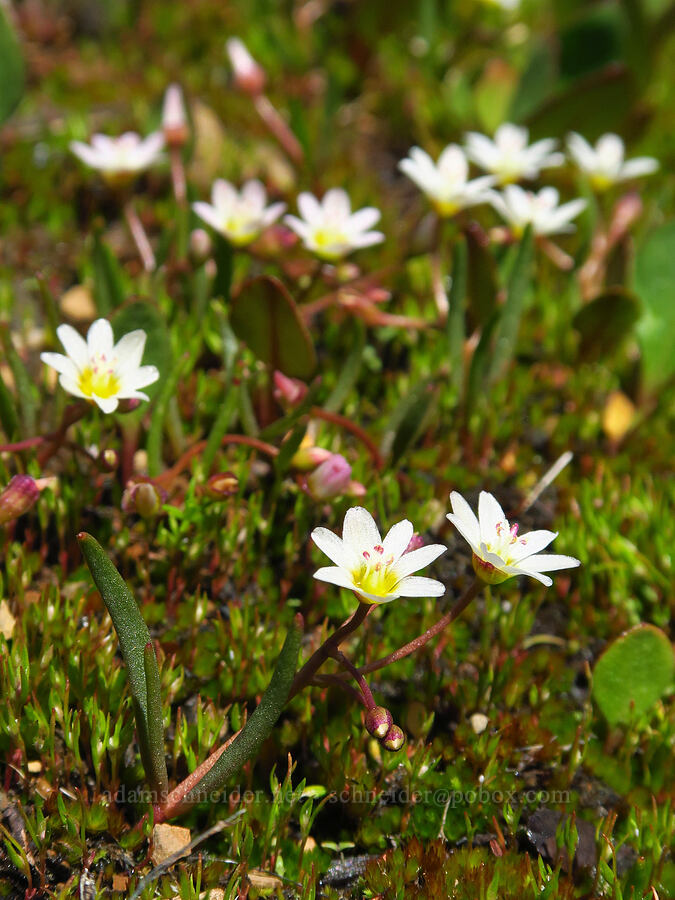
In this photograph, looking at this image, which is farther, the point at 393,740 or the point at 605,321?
the point at 605,321

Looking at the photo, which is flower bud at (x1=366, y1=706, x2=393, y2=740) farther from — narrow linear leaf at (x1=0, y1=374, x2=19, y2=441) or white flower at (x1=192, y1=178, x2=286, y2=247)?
white flower at (x1=192, y1=178, x2=286, y2=247)

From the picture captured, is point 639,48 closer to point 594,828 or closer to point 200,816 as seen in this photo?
point 594,828

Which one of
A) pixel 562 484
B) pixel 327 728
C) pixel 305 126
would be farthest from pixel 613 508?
pixel 305 126

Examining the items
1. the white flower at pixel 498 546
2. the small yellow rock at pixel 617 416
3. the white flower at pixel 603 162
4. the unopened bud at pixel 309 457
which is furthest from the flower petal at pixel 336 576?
the white flower at pixel 603 162

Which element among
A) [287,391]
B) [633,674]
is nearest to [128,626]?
[287,391]

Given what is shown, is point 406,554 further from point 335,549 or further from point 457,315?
point 457,315

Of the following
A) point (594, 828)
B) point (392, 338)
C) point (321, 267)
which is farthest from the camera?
point (392, 338)
